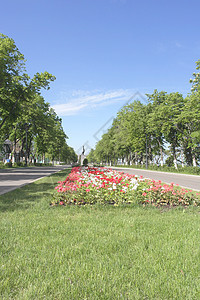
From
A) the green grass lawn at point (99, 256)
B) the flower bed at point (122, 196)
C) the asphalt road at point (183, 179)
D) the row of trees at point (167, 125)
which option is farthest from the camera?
the row of trees at point (167, 125)

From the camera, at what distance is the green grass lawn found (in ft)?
7.75

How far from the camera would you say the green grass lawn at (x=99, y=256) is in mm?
2363

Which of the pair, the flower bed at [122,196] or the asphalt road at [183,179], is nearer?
the flower bed at [122,196]

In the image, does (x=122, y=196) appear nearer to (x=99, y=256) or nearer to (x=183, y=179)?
(x=99, y=256)

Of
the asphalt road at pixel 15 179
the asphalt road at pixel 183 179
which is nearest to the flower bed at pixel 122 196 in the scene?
the asphalt road at pixel 15 179

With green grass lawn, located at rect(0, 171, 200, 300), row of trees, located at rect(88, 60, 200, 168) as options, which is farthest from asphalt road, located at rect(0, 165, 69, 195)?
row of trees, located at rect(88, 60, 200, 168)

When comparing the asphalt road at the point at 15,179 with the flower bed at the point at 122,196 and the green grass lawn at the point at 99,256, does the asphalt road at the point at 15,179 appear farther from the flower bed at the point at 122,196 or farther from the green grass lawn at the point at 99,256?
the green grass lawn at the point at 99,256

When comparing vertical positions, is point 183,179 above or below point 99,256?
below

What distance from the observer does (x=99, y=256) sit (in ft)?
10.2

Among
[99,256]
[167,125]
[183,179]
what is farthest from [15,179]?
[167,125]

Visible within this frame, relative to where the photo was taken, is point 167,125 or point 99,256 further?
point 167,125

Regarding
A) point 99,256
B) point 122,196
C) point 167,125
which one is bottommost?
point 99,256

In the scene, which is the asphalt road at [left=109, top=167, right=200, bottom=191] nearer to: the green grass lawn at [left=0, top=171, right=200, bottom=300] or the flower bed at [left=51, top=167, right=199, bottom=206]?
the flower bed at [left=51, top=167, right=199, bottom=206]

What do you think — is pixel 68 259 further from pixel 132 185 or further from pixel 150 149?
pixel 150 149
